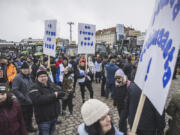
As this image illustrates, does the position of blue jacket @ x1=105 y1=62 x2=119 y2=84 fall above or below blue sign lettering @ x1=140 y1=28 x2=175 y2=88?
below

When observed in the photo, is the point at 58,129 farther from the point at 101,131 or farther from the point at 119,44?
the point at 119,44

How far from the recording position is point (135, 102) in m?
2.28

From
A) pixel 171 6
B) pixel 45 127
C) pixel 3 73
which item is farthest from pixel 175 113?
pixel 3 73

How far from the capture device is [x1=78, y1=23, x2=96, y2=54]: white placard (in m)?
5.30

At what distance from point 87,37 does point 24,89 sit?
9.84 ft

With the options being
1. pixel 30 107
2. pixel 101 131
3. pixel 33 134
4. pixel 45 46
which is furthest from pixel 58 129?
pixel 101 131

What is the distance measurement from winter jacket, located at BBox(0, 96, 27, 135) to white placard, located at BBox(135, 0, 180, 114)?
1.91 meters

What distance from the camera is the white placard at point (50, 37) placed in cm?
450

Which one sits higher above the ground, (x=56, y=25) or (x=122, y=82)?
(x=56, y=25)

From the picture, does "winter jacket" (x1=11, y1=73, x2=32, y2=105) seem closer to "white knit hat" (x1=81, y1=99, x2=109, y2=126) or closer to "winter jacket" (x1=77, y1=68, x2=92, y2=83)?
"winter jacket" (x1=77, y1=68, x2=92, y2=83)

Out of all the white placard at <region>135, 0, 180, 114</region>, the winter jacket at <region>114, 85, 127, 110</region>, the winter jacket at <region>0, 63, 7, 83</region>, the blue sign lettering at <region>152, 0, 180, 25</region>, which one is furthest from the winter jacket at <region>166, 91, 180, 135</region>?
the winter jacket at <region>0, 63, 7, 83</region>

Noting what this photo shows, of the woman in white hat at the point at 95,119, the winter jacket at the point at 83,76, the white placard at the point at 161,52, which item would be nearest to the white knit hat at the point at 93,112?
the woman in white hat at the point at 95,119

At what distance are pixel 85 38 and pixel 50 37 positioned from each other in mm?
1377

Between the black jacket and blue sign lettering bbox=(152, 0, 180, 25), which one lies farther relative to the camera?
the black jacket
